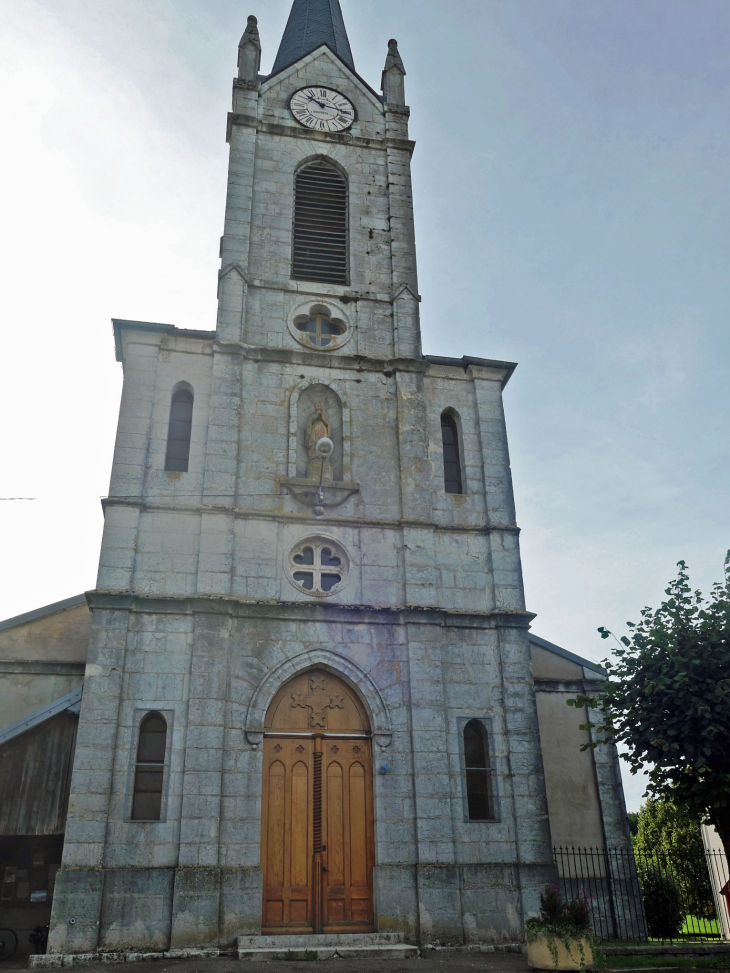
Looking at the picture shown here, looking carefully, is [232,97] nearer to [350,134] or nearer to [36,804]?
[350,134]

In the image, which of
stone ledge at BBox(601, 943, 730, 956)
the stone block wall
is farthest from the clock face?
stone ledge at BBox(601, 943, 730, 956)

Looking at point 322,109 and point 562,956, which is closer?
point 562,956

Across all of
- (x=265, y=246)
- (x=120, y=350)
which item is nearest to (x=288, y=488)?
(x=120, y=350)

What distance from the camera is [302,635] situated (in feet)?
50.5

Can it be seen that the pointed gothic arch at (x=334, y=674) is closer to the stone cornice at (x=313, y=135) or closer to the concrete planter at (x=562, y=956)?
the concrete planter at (x=562, y=956)

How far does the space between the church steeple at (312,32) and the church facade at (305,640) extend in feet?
20.4

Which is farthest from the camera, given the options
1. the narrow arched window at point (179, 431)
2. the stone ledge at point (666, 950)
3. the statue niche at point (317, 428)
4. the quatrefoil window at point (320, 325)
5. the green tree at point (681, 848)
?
the green tree at point (681, 848)

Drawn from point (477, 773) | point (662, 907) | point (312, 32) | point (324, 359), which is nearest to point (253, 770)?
point (477, 773)

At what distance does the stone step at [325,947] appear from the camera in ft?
41.1

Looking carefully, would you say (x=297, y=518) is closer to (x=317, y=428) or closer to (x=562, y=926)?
(x=317, y=428)

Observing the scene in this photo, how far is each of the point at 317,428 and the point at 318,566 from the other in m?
2.91

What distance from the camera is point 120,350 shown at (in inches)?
696

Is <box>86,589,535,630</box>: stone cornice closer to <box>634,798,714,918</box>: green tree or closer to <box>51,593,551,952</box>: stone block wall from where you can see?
<box>51,593,551,952</box>: stone block wall

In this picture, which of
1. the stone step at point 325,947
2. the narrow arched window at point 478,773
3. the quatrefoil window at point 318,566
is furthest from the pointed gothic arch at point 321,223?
the stone step at point 325,947
